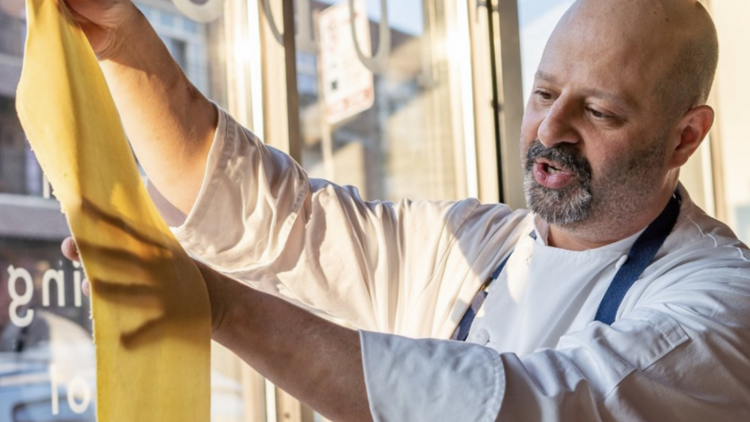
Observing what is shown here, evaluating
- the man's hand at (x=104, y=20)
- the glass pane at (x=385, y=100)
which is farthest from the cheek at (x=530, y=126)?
the glass pane at (x=385, y=100)

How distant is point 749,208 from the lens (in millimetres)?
4129

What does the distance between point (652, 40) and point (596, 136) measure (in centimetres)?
20

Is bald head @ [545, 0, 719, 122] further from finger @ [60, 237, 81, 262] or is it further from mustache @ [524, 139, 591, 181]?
finger @ [60, 237, 81, 262]

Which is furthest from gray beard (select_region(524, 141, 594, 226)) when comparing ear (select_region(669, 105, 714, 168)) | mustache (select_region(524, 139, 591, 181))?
ear (select_region(669, 105, 714, 168))

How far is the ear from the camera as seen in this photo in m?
1.57

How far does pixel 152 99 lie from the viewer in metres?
1.21

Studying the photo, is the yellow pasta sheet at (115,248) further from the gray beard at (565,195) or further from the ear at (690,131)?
the ear at (690,131)

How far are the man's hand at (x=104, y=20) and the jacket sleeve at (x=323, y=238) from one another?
248 millimetres

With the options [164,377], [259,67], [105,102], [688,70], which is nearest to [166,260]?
[164,377]

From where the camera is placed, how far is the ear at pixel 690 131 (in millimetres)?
1568

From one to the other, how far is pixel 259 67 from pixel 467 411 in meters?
1.70

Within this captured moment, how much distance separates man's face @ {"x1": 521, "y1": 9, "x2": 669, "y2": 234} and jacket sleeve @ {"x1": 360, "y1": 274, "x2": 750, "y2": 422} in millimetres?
307

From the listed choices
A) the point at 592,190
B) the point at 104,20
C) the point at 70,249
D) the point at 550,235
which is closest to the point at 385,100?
the point at 550,235

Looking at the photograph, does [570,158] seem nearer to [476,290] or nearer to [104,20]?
[476,290]
